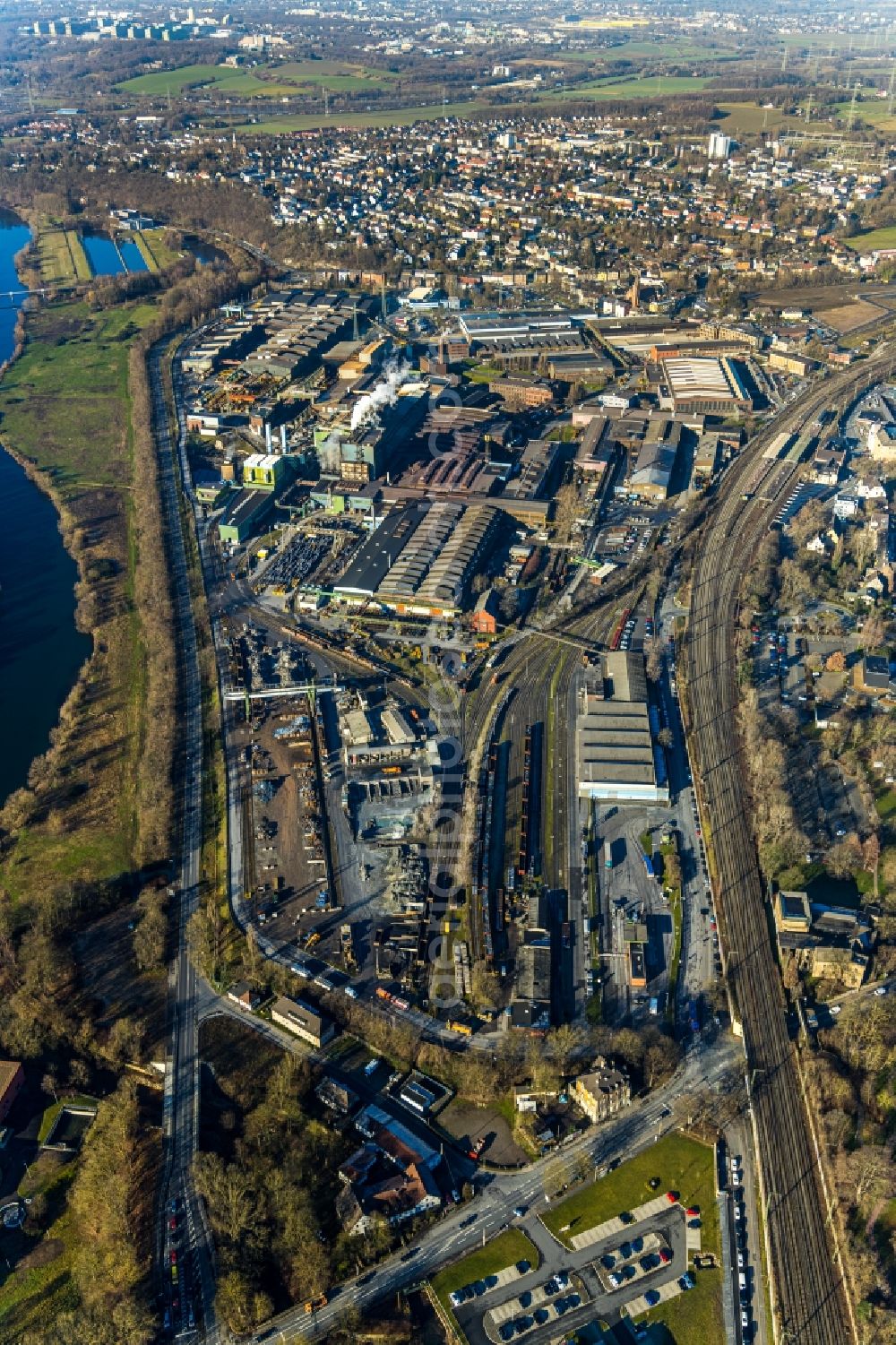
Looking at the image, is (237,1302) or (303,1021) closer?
(237,1302)

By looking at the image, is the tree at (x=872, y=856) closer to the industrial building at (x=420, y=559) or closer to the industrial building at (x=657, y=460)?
the industrial building at (x=420, y=559)

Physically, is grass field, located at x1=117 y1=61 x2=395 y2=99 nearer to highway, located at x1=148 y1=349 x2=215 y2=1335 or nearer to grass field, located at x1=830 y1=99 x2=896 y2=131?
grass field, located at x1=830 y1=99 x2=896 y2=131

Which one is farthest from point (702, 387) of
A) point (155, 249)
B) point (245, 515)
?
point (155, 249)

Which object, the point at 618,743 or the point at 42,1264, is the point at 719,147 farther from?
the point at 42,1264

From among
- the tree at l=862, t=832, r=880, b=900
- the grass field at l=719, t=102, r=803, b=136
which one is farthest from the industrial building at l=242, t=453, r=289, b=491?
the grass field at l=719, t=102, r=803, b=136

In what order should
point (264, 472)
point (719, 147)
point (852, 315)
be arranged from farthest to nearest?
point (719, 147) < point (852, 315) < point (264, 472)
